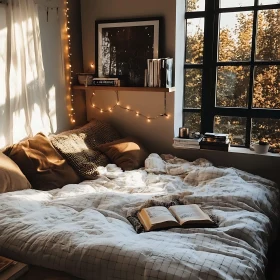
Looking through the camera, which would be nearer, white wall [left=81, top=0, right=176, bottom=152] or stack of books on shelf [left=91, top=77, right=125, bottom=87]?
white wall [left=81, top=0, right=176, bottom=152]

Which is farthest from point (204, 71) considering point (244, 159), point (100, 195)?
point (100, 195)

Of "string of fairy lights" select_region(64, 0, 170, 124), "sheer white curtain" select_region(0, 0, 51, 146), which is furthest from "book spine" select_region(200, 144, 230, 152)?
"sheer white curtain" select_region(0, 0, 51, 146)

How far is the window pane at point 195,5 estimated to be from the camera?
310 cm

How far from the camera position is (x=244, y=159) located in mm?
2945

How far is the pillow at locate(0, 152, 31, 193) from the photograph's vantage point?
2.19 meters

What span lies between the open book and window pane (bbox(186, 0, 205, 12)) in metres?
1.93

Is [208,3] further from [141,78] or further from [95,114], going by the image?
[95,114]

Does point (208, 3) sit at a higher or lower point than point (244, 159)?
higher

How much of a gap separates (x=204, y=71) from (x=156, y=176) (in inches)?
45.1

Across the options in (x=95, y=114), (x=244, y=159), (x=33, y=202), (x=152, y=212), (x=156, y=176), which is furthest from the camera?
(x=95, y=114)

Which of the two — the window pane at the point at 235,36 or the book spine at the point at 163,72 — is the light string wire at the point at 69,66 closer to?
the book spine at the point at 163,72

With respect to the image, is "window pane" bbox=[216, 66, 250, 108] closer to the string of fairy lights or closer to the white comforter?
the string of fairy lights

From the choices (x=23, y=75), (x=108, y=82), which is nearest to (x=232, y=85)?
(x=108, y=82)

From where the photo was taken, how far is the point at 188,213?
193cm
